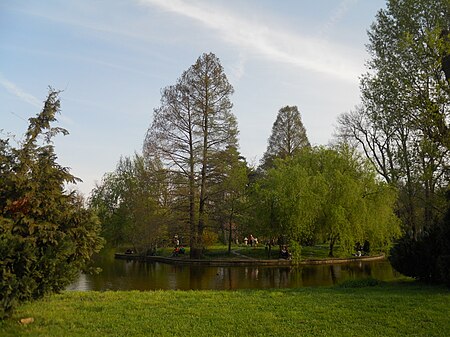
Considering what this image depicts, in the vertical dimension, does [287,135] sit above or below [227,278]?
above

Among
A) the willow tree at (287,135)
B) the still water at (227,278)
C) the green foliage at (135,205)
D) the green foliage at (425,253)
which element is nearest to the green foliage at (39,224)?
the still water at (227,278)

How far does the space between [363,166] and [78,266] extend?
25.6 metres

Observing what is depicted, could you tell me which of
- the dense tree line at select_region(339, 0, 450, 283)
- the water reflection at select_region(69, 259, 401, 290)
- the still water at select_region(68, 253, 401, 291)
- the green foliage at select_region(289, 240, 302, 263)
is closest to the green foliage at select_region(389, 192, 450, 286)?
the dense tree line at select_region(339, 0, 450, 283)

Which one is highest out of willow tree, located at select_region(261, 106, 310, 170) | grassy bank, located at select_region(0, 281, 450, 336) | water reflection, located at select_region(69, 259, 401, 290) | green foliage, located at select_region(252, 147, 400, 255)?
willow tree, located at select_region(261, 106, 310, 170)

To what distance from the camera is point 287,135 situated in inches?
1732

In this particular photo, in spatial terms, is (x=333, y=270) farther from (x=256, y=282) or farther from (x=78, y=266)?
(x=78, y=266)

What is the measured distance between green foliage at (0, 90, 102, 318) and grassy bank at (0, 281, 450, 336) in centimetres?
73

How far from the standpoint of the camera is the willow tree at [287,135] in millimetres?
43906

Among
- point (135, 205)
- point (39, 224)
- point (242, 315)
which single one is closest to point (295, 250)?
point (135, 205)

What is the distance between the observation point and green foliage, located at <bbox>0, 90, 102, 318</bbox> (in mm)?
7129

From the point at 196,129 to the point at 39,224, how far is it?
21.9m

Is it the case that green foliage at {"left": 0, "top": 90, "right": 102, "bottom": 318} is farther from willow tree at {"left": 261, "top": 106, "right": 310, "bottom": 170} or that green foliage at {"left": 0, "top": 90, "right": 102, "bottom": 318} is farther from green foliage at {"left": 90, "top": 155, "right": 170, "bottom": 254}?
willow tree at {"left": 261, "top": 106, "right": 310, "bottom": 170}

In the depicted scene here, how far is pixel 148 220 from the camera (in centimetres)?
2886

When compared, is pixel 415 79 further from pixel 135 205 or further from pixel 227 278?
pixel 135 205
